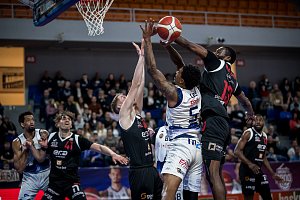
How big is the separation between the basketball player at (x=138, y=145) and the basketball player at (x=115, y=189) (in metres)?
7.09

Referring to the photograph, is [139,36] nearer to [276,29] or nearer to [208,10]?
[208,10]

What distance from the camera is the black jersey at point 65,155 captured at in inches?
376

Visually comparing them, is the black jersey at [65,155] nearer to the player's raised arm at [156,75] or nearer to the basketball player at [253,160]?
the player's raised arm at [156,75]

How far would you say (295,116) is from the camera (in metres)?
22.1

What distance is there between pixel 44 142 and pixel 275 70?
62.4ft

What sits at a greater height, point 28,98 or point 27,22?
point 27,22

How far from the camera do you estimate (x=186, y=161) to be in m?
7.58

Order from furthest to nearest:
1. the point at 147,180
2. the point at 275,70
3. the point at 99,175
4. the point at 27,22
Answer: the point at 275,70
the point at 27,22
the point at 99,175
the point at 147,180

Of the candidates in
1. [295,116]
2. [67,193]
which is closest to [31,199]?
[67,193]

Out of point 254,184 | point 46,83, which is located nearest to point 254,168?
point 254,184

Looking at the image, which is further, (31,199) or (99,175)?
(99,175)

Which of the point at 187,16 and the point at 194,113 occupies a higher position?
the point at 187,16

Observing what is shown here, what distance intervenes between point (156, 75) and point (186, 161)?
1.25 metres

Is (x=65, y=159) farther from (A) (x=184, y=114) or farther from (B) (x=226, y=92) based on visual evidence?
(B) (x=226, y=92)
